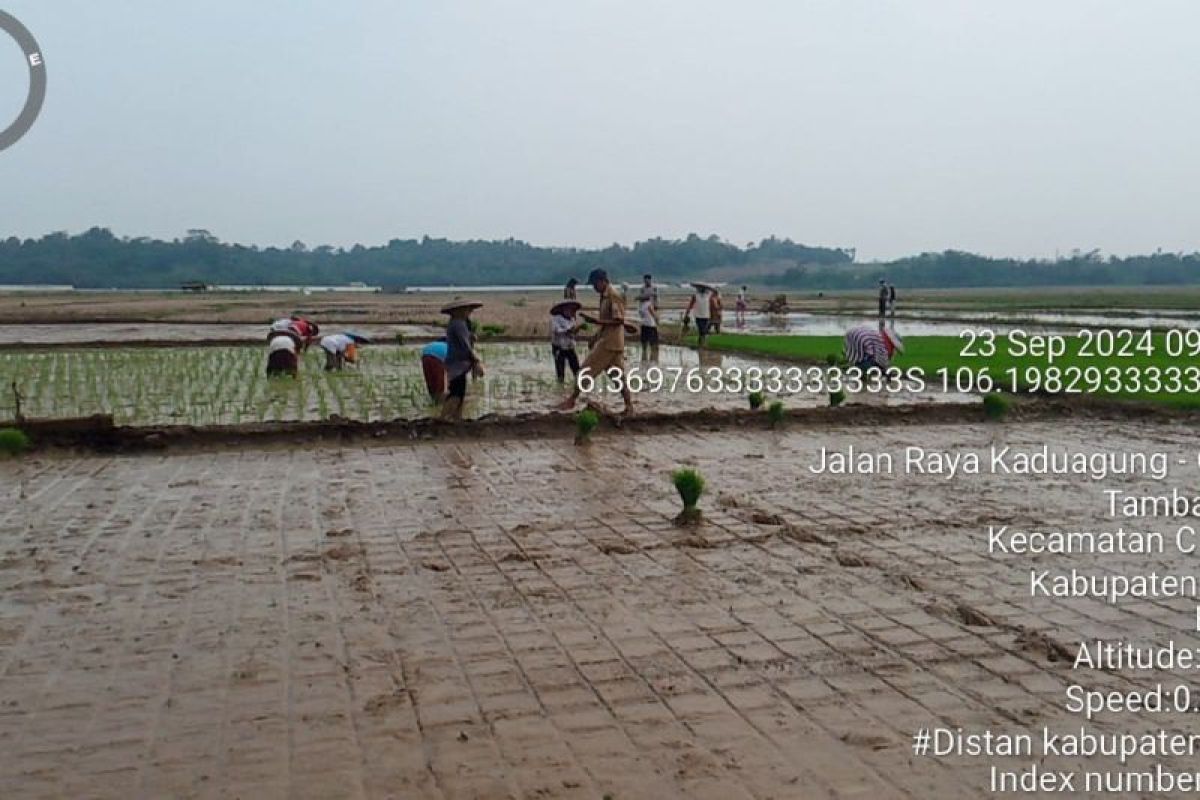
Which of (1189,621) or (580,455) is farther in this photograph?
(580,455)

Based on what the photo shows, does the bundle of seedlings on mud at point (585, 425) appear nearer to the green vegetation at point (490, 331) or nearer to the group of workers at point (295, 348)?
the group of workers at point (295, 348)

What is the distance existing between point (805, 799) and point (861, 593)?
209 cm

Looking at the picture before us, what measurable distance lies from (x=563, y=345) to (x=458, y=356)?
9.37 ft

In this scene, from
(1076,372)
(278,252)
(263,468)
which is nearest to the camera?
(263,468)

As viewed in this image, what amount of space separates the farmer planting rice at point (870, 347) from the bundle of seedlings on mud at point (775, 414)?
3139 millimetres

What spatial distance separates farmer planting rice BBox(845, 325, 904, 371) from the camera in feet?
44.3

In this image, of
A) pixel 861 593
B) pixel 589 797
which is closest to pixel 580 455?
pixel 861 593

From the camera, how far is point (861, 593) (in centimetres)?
516

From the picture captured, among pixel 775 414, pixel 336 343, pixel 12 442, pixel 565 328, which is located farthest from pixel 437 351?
pixel 12 442

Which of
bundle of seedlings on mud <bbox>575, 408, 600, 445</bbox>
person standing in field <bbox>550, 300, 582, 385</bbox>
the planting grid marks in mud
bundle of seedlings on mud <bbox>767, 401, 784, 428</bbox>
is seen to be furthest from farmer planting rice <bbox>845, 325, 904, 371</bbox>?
bundle of seedlings on mud <bbox>575, 408, 600, 445</bbox>

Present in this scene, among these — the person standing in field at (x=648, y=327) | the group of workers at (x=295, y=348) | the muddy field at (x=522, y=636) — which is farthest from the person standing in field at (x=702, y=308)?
the muddy field at (x=522, y=636)

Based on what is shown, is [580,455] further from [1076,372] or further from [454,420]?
[1076,372]

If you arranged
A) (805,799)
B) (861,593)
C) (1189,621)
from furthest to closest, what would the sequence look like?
(861,593) < (1189,621) < (805,799)

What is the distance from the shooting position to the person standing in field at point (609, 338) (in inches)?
413
